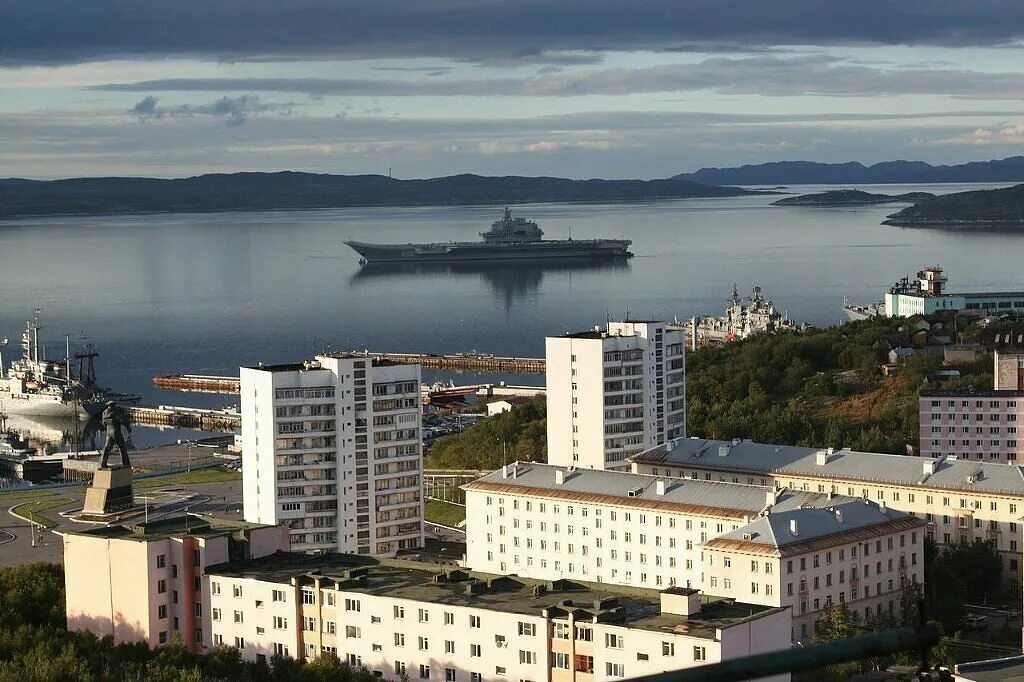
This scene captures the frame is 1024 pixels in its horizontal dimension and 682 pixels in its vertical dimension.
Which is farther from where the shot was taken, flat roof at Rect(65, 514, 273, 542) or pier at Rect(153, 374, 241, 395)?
pier at Rect(153, 374, 241, 395)

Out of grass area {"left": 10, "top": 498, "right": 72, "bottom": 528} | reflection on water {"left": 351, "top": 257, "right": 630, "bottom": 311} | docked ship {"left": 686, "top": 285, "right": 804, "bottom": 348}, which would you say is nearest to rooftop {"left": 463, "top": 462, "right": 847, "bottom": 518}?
grass area {"left": 10, "top": 498, "right": 72, "bottom": 528}

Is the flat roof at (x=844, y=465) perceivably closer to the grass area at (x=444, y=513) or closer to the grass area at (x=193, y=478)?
the grass area at (x=444, y=513)

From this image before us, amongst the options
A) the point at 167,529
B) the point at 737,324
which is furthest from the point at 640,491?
Answer: the point at 737,324

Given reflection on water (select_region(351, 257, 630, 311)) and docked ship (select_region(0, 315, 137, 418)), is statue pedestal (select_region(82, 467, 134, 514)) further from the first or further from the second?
reflection on water (select_region(351, 257, 630, 311))

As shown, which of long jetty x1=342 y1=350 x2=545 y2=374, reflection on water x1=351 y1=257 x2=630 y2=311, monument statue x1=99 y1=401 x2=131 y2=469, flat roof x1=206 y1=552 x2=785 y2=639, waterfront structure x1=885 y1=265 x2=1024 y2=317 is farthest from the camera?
reflection on water x1=351 y1=257 x2=630 y2=311

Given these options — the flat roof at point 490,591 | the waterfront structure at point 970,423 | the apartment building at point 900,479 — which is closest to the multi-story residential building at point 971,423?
the waterfront structure at point 970,423

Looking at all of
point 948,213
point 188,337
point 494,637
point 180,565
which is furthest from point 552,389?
point 948,213

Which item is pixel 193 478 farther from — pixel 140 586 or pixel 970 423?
pixel 140 586
